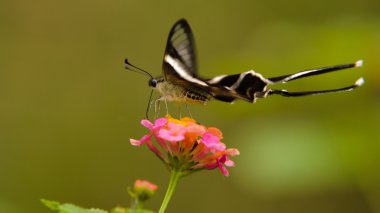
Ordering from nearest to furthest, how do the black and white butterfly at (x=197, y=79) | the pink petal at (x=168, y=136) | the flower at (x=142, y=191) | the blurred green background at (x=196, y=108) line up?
the flower at (x=142, y=191) → the pink petal at (x=168, y=136) → the black and white butterfly at (x=197, y=79) → the blurred green background at (x=196, y=108)

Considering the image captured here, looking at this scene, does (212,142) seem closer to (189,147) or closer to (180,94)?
(189,147)

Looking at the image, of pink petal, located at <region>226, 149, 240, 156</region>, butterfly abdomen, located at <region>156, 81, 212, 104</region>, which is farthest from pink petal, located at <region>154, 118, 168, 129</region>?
butterfly abdomen, located at <region>156, 81, 212, 104</region>

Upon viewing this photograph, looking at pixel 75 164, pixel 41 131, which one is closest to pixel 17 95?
pixel 41 131

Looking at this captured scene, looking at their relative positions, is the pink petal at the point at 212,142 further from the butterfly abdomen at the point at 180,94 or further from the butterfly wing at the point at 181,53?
the butterfly abdomen at the point at 180,94

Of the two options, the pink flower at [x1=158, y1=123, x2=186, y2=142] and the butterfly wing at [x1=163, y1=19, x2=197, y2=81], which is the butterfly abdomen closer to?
the butterfly wing at [x1=163, y1=19, x2=197, y2=81]

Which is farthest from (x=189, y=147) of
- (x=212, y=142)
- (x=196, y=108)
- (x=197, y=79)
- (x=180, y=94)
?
(x=196, y=108)

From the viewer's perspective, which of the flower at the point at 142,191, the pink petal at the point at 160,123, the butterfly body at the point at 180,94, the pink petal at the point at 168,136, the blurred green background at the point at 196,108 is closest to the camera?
the flower at the point at 142,191

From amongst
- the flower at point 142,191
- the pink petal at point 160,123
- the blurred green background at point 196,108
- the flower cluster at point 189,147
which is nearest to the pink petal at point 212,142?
the flower cluster at point 189,147
